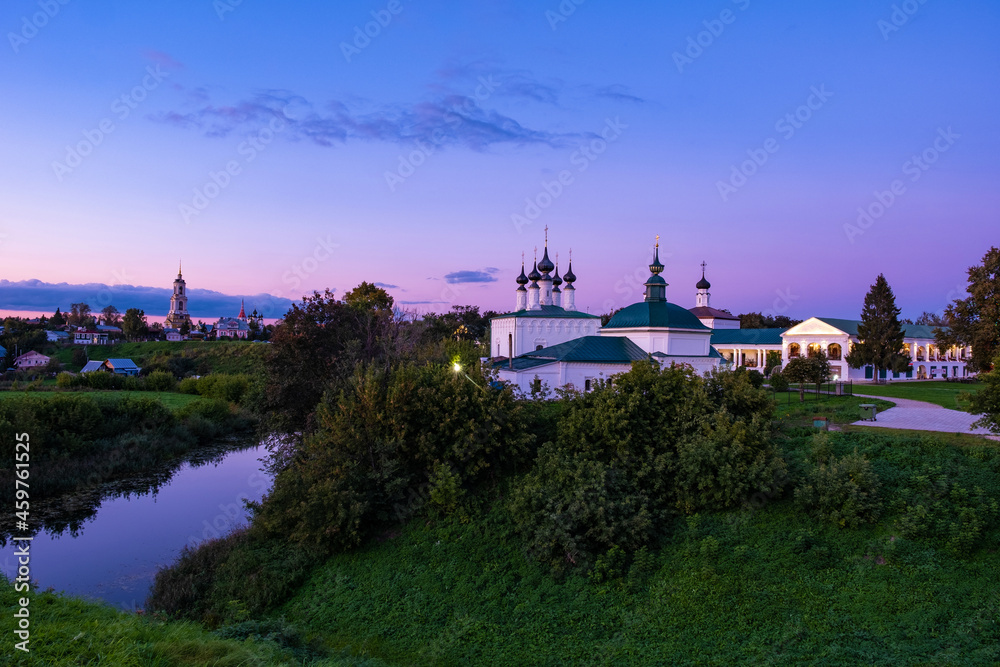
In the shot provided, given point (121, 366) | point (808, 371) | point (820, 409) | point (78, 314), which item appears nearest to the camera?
point (820, 409)

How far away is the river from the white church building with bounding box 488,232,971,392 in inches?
417

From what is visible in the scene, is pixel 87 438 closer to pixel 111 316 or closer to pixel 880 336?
pixel 880 336

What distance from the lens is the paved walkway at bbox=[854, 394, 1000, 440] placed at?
17359 mm

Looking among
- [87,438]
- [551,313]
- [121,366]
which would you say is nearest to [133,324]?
[121,366]

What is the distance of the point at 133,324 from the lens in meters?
81.0

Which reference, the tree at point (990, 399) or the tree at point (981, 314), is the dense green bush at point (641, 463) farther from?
the tree at point (981, 314)

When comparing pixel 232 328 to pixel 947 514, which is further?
pixel 232 328

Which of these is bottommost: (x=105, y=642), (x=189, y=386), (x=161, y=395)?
(x=161, y=395)

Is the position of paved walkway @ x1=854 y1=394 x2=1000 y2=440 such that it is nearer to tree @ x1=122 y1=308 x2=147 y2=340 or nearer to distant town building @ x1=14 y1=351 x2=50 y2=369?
distant town building @ x1=14 y1=351 x2=50 y2=369

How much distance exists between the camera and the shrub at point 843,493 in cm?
Answer: 1098

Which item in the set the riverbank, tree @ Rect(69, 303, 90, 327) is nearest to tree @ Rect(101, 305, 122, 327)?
tree @ Rect(69, 303, 90, 327)

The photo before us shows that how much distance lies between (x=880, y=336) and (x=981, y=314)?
22440mm

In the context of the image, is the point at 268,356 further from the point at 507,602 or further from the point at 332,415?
the point at 507,602

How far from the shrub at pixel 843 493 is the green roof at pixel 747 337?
136ft
